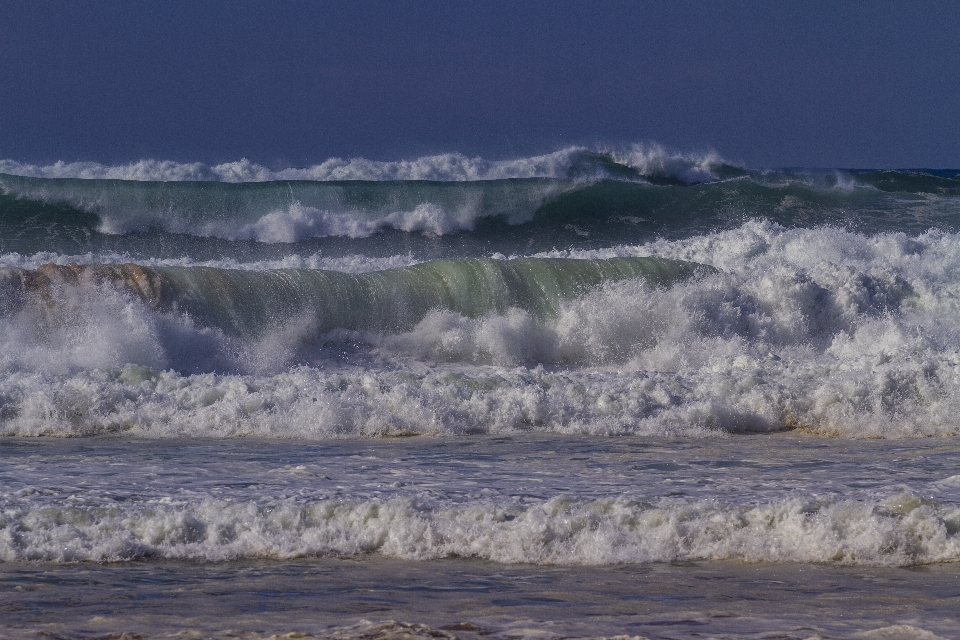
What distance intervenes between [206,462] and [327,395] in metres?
1.76

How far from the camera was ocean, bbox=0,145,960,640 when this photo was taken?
4305 millimetres

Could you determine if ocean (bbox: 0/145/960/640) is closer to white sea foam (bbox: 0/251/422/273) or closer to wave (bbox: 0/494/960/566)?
wave (bbox: 0/494/960/566)

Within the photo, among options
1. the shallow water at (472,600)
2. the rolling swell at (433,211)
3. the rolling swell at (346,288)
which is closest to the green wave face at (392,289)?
the rolling swell at (346,288)

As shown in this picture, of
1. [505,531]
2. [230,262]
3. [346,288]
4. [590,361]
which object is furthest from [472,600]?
[230,262]

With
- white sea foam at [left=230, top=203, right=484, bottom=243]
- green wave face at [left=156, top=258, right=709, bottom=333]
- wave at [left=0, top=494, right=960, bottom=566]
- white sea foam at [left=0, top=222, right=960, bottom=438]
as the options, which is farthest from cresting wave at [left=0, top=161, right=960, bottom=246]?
wave at [left=0, top=494, right=960, bottom=566]

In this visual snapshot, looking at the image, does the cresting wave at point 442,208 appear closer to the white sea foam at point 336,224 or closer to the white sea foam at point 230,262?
the white sea foam at point 336,224

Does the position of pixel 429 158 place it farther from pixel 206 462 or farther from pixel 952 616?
pixel 952 616

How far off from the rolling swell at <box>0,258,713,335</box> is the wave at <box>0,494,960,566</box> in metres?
6.50

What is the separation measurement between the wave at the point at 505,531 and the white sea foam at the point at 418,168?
16.8 m

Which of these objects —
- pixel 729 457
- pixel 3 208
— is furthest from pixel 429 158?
pixel 729 457

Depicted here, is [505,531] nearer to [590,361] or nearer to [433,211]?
[590,361]

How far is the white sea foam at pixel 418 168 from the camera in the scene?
21.2m

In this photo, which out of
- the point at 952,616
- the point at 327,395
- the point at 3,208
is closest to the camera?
the point at 952,616

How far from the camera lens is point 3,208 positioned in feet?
57.5
